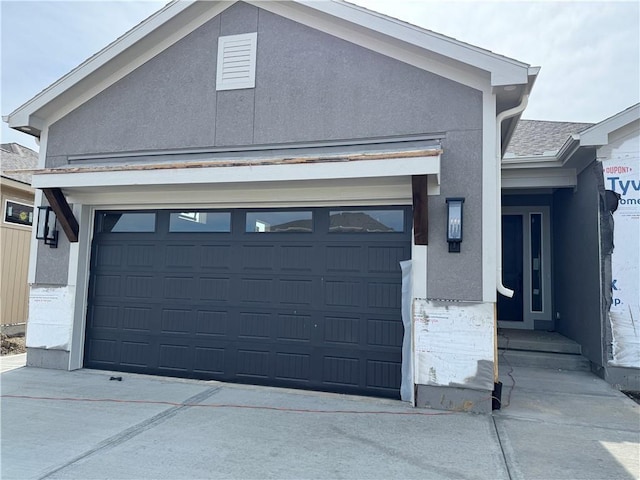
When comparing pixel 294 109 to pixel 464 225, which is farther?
pixel 294 109

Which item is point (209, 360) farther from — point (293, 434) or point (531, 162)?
point (531, 162)

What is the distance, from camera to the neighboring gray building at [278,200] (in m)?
5.31

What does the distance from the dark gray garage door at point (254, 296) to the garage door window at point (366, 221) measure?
0.01 metres

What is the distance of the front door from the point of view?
30.2 feet

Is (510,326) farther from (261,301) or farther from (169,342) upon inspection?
→ (169,342)

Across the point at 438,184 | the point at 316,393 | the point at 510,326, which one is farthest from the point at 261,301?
the point at 510,326

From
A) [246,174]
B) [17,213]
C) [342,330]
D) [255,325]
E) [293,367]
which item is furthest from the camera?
[17,213]

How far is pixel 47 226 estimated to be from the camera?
22.7ft

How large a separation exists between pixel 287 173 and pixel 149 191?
244 centimetres

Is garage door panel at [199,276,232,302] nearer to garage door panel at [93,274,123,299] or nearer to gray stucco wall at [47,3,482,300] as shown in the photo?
garage door panel at [93,274,123,299]

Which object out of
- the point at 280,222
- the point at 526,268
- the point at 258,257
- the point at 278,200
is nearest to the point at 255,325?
the point at 258,257

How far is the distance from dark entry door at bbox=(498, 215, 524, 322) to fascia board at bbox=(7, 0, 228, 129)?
22.9 ft

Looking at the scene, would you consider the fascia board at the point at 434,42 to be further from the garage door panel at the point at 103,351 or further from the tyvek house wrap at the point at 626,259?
the garage door panel at the point at 103,351

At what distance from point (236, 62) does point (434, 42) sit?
278cm
